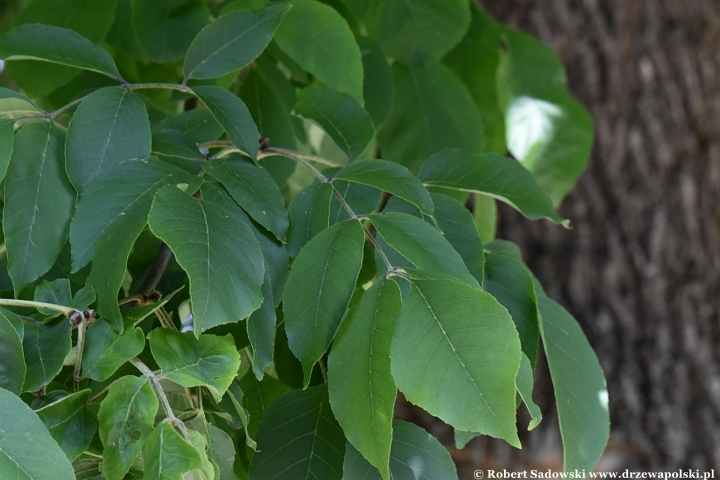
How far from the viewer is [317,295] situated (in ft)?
1.37

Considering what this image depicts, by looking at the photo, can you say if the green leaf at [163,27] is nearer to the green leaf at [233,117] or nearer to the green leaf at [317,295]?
the green leaf at [233,117]

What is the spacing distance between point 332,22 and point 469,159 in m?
0.20

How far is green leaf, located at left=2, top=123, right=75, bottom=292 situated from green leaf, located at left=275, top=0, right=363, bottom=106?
265 mm

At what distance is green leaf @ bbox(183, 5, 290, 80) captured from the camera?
53 centimetres

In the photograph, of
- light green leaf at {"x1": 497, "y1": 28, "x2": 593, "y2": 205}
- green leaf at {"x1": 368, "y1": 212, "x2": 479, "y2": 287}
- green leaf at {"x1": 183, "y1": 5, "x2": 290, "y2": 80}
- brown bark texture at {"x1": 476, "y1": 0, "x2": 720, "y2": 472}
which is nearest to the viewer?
green leaf at {"x1": 368, "y1": 212, "x2": 479, "y2": 287}

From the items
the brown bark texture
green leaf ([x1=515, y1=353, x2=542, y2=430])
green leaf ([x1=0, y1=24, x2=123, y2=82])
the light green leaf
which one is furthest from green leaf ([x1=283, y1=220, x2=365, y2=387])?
the brown bark texture

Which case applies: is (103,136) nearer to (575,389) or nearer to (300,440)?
(300,440)

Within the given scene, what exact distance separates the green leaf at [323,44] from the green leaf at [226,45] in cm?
12

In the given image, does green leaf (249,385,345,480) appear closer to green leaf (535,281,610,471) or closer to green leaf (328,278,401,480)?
green leaf (328,278,401,480)

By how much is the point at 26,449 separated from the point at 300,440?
172mm

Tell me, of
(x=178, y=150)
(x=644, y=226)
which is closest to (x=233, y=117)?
(x=178, y=150)

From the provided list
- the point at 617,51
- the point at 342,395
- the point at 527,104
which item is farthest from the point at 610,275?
the point at 342,395

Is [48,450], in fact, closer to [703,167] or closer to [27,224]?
[27,224]

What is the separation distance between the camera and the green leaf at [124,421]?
13.8 inches
